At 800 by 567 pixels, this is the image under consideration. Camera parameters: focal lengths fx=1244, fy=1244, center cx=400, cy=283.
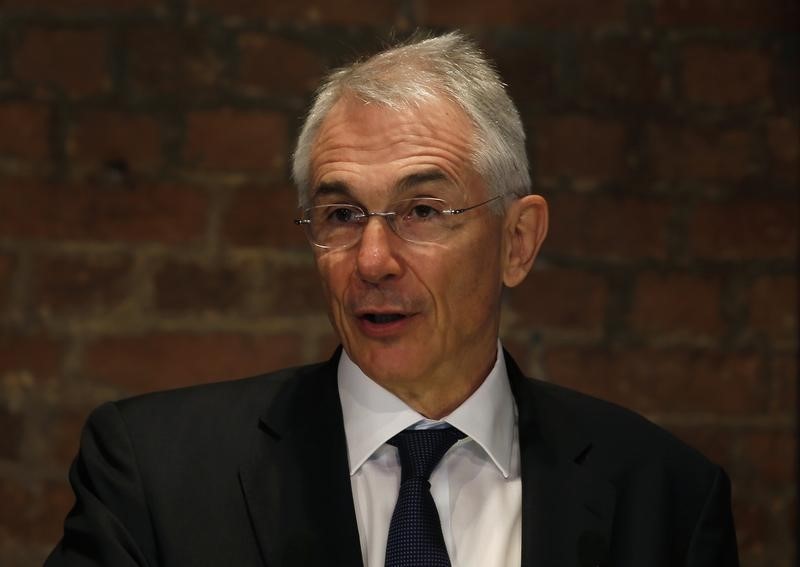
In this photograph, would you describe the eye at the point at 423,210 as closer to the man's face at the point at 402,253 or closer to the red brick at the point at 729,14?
the man's face at the point at 402,253

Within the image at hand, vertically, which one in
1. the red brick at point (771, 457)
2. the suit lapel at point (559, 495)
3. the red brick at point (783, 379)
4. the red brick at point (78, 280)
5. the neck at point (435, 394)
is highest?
the red brick at point (78, 280)

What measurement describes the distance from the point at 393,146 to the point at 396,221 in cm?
10

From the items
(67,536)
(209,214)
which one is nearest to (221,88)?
(209,214)

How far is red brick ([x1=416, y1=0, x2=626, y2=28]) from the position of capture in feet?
7.95

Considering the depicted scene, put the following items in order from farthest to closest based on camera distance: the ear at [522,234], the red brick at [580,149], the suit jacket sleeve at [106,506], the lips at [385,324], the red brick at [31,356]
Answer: the red brick at [580,149]
the red brick at [31,356]
the ear at [522,234]
the lips at [385,324]
the suit jacket sleeve at [106,506]

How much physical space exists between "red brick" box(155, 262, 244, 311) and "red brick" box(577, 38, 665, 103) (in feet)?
2.62

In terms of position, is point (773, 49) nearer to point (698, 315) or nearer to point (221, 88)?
point (698, 315)

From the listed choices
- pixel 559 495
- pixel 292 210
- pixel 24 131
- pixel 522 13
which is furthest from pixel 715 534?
pixel 24 131

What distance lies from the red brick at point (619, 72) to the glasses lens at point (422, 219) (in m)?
0.87

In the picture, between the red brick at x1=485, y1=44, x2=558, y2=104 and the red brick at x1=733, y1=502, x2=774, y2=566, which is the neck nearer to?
the red brick at x1=485, y1=44, x2=558, y2=104

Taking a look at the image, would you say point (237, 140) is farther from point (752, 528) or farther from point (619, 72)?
point (752, 528)

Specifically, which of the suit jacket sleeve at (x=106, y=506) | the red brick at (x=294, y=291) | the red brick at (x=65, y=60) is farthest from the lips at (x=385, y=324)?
the red brick at (x=65, y=60)

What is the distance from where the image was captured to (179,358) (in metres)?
2.37

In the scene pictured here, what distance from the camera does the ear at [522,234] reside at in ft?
5.99
